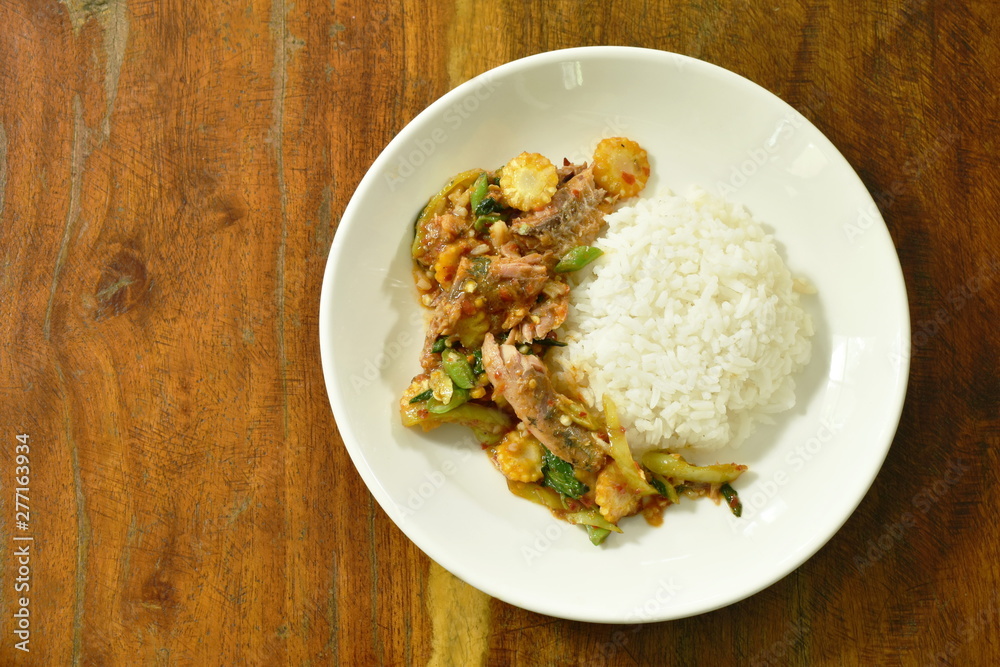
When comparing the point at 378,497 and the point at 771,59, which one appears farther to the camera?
the point at 771,59

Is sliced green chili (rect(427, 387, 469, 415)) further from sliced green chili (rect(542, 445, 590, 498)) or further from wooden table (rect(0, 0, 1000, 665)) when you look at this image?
wooden table (rect(0, 0, 1000, 665))

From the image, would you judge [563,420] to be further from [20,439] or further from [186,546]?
[20,439]

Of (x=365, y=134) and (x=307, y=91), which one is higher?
(x=307, y=91)

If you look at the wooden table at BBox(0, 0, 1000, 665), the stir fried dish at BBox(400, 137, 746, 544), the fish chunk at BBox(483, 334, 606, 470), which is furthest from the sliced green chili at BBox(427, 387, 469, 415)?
the wooden table at BBox(0, 0, 1000, 665)

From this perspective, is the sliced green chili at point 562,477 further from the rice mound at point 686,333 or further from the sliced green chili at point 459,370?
the sliced green chili at point 459,370

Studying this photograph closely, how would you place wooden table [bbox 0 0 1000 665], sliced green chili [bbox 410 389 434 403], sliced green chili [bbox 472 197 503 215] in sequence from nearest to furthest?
sliced green chili [bbox 410 389 434 403]
sliced green chili [bbox 472 197 503 215]
wooden table [bbox 0 0 1000 665]

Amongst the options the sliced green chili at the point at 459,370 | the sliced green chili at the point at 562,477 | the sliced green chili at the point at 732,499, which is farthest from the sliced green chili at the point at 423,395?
the sliced green chili at the point at 732,499

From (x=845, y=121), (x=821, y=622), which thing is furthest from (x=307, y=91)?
(x=821, y=622)
